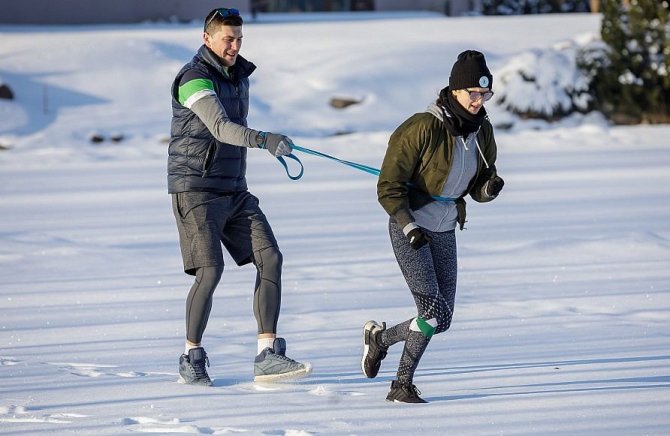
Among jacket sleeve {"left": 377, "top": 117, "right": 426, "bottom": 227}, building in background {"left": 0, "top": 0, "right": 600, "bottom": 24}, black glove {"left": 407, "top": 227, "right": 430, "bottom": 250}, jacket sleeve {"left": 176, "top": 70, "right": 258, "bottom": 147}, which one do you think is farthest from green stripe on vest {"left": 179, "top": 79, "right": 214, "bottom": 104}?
building in background {"left": 0, "top": 0, "right": 600, "bottom": 24}

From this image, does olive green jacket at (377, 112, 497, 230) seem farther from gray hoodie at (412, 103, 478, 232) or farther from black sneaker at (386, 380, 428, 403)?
black sneaker at (386, 380, 428, 403)

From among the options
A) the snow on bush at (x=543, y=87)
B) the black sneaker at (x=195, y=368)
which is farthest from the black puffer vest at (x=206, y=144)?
the snow on bush at (x=543, y=87)

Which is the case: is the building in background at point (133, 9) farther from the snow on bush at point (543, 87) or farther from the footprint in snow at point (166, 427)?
the footprint in snow at point (166, 427)

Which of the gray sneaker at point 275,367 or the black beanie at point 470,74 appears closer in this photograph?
the black beanie at point 470,74

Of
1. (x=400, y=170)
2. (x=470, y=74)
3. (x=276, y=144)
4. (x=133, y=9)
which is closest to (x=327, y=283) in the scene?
(x=276, y=144)

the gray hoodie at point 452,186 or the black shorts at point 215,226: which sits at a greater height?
the gray hoodie at point 452,186

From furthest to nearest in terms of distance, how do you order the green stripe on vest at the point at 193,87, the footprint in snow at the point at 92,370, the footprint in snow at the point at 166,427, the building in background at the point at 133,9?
the building in background at the point at 133,9 < the footprint in snow at the point at 92,370 < the green stripe on vest at the point at 193,87 < the footprint in snow at the point at 166,427

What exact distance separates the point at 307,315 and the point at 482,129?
254 centimetres

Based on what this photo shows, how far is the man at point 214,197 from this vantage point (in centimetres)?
550

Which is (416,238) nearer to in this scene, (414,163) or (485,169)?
(414,163)

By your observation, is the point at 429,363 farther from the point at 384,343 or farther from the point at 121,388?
the point at 121,388

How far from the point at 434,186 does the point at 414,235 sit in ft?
0.95

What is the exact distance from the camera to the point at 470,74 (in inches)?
200

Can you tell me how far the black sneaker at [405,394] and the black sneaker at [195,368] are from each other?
0.94 meters
